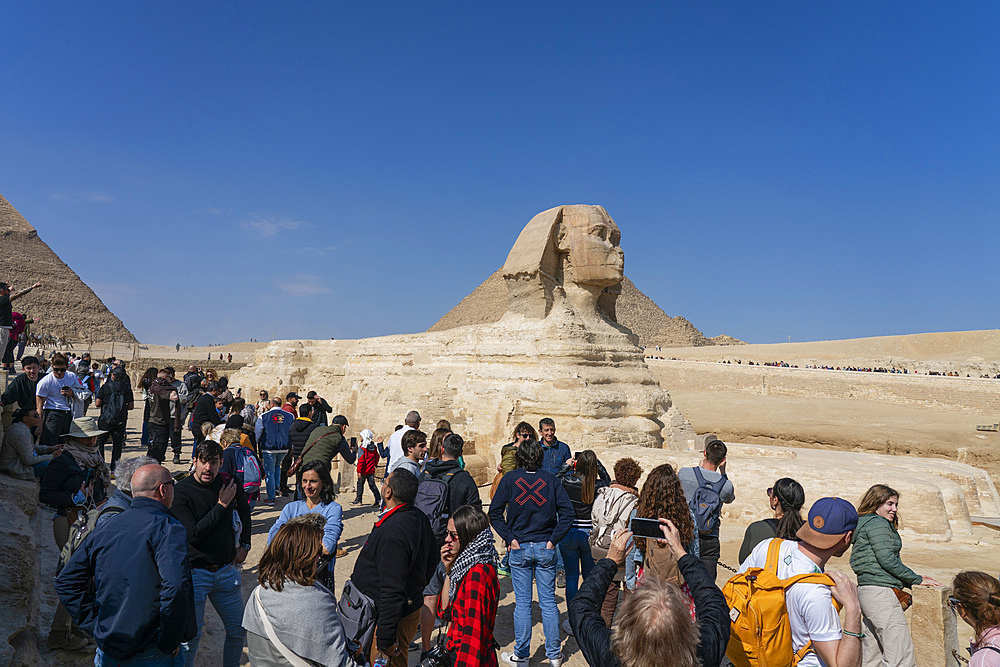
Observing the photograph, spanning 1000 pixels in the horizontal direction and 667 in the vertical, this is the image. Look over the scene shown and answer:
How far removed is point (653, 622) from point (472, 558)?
1336 millimetres

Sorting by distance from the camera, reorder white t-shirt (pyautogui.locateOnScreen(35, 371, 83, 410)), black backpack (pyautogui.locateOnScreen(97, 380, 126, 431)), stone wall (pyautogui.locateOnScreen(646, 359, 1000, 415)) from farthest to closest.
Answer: stone wall (pyautogui.locateOnScreen(646, 359, 1000, 415)), black backpack (pyautogui.locateOnScreen(97, 380, 126, 431)), white t-shirt (pyautogui.locateOnScreen(35, 371, 83, 410))

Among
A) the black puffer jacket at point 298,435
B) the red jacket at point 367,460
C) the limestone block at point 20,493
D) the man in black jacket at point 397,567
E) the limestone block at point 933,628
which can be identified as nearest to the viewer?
the man in black jacket at point 397,567

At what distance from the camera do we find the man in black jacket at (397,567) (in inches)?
102

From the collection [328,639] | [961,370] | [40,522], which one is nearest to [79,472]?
[40,522]

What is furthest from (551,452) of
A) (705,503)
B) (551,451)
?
(705,503)

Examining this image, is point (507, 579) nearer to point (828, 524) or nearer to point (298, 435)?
point (298, 435)

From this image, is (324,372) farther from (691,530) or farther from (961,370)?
(961,370)

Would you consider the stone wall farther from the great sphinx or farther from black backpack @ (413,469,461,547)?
black backpack @ (413,469,461,547)

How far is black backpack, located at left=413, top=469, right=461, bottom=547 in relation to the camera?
354 centimetres

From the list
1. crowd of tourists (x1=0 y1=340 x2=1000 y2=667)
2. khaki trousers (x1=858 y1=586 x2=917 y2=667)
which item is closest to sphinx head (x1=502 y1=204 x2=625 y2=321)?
crowd of tourists (x1=0 y1=340 x2=1000 y2=667)

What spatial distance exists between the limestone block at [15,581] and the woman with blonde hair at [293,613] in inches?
59.2

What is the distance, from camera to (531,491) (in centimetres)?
355

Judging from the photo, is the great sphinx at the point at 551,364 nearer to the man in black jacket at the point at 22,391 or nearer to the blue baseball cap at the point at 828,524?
the man in black jacket at the point at 22,391

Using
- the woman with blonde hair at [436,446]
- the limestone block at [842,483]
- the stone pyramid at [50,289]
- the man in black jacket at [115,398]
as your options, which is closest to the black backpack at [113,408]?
the man in black jacket at [115,398]
